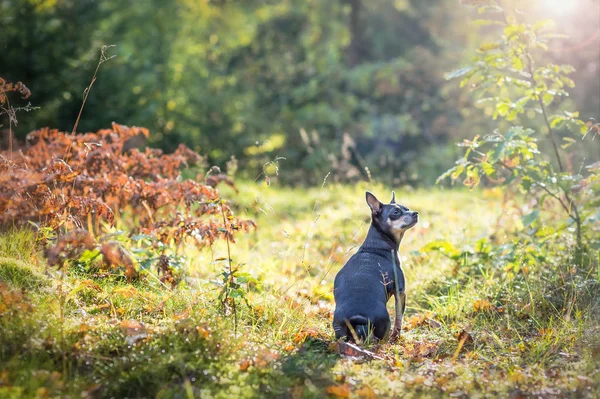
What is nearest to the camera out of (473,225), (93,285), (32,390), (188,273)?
(32,390)

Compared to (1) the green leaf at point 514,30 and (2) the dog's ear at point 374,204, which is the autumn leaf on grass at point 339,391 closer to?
(2) the dog's ear at point 374,204

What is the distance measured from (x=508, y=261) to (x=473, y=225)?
2232 mm

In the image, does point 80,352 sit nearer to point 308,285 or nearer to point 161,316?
point 161,316

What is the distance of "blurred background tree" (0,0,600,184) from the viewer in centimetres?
1208

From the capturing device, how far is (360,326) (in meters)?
4.59

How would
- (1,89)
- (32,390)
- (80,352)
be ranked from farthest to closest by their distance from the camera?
(1,89) < (80,352) < (32,390)

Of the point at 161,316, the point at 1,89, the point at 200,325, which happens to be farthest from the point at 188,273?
the point at 1,89

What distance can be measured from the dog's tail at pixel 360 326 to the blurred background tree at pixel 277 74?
26.2ft

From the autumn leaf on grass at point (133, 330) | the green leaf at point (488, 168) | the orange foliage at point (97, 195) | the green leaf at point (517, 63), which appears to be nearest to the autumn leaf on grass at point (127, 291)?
the orange foliage at point (97, 195)

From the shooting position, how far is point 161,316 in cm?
461

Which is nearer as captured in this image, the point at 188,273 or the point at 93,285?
the point at 93,285

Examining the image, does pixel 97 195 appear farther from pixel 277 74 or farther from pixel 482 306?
pixel 277 74

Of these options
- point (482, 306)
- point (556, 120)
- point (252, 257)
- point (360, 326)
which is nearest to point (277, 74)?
point (252, 257)

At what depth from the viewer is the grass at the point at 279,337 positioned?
3.63 metres
